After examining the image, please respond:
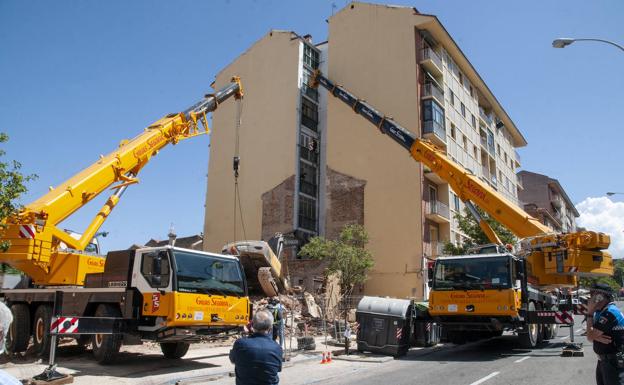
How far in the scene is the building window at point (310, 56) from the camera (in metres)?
39.6

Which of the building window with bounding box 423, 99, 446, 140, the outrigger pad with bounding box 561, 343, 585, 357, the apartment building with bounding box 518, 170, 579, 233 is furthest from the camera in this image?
the apartment building with bounding box 518, 170, 579, 233

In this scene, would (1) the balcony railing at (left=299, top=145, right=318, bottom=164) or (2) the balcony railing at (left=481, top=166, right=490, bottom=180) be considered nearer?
(1) the balcony railing at (left=299, top=145, right=318, bottom=164)

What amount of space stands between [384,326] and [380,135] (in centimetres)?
2160

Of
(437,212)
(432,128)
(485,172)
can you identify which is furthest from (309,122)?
(485,172)

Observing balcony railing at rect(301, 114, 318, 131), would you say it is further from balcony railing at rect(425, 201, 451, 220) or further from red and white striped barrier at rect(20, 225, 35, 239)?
red and white striped barrier at rect(20, 225, 35, 239)

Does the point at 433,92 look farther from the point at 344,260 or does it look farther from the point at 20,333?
the point at 20,333

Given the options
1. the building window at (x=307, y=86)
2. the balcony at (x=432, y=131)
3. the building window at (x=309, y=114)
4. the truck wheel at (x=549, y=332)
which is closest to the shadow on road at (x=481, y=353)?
the truck wheel at (x=549, y=332)

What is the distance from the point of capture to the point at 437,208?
111ft

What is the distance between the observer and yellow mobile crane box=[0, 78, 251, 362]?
10609mm

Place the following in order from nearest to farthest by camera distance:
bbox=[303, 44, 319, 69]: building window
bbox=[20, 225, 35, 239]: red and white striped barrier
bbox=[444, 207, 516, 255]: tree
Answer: bbox=[20, 225, 35, 239]: red and white striped barrier → bbox=[444, 207, 516, 255]: tree → bbox=[303, 44, 319, 69]: building window

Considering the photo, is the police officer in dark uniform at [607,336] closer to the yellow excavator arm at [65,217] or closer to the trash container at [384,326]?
the trash container at [384,326]

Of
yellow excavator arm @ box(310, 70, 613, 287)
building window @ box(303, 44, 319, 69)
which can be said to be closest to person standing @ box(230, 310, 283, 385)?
yellow excavator arm @ box(310, 70, 613, 287)

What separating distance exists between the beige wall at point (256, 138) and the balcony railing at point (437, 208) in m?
10.2

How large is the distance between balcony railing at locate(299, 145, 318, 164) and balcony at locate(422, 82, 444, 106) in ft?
→ 31.2
